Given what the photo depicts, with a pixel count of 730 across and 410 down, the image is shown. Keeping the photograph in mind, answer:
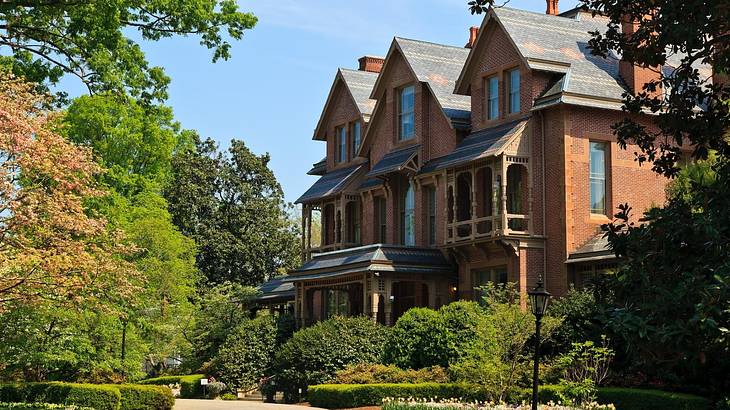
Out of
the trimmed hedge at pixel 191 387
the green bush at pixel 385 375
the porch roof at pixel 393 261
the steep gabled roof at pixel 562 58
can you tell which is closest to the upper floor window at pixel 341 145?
the porch roof at pixel 393 261

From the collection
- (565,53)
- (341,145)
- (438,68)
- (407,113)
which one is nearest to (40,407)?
(407,113)

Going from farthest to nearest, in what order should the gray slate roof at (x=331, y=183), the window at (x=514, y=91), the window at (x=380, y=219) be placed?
the gray slate roof at (x=331, y=183), the window at (x=380, y=219), the window at (x=514, y=91)

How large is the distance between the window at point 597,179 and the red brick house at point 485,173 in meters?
0.05

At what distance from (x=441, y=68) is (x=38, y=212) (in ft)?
74.5

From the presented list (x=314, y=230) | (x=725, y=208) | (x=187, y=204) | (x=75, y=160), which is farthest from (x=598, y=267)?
(x=314, y=230)

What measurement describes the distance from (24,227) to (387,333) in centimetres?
1541

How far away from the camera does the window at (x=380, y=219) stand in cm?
4550

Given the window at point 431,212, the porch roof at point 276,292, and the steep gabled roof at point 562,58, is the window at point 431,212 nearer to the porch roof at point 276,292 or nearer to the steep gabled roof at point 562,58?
the steep gabled roof at point 562,58

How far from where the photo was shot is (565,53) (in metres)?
37.8

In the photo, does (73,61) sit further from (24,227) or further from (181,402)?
(181,402)

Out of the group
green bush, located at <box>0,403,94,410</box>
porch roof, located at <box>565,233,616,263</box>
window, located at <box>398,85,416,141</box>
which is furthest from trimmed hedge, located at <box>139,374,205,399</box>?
porch roof, located at <box>565,233,616,263</box>

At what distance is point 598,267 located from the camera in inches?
1348

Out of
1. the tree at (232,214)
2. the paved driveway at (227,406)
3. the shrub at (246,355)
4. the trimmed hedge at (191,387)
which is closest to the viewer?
the paved driveway at (227,406)

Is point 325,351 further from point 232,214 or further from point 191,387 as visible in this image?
point 232,214
